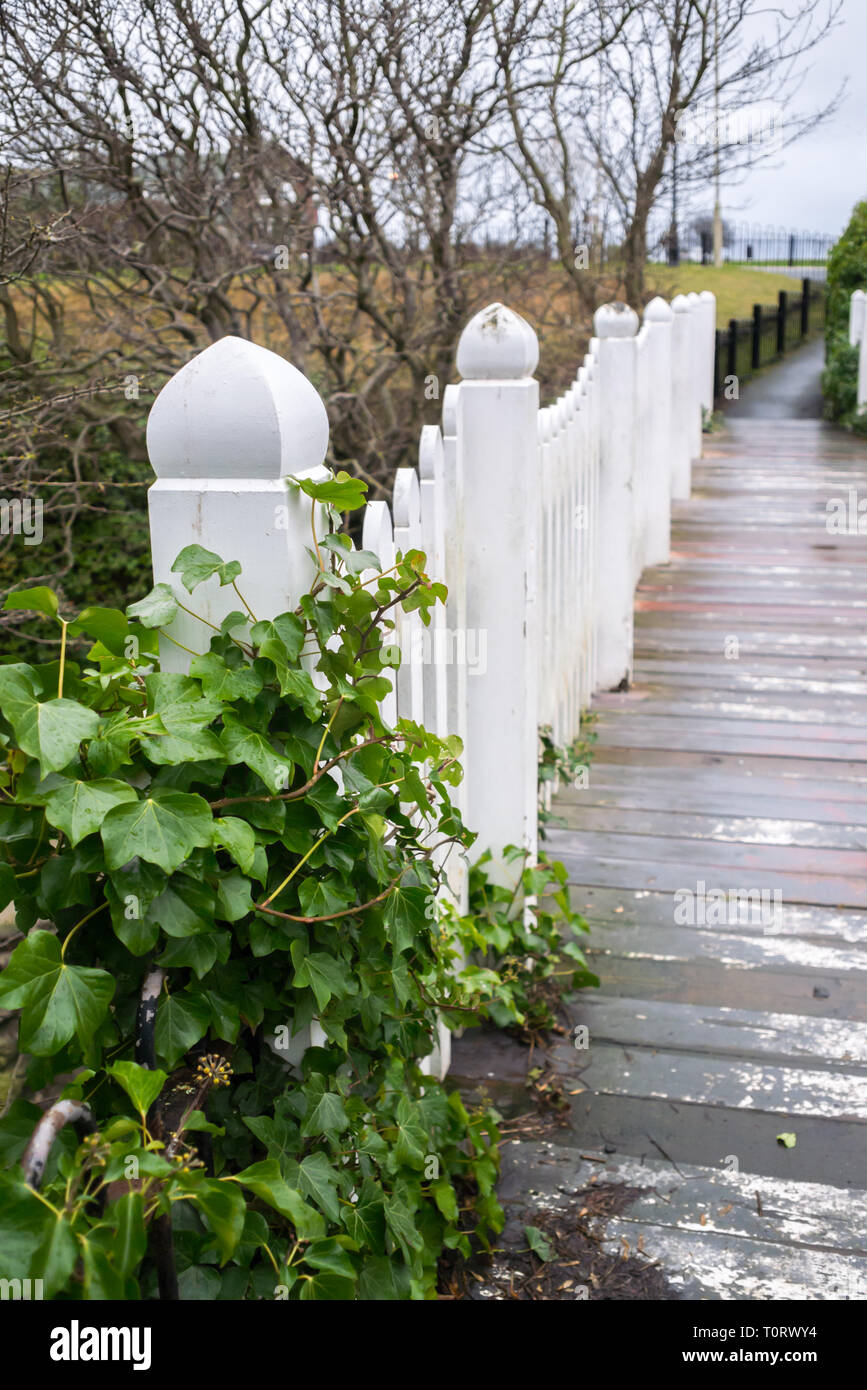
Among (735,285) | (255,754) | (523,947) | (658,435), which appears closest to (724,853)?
(523,947)

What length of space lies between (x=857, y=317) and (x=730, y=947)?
443 inches

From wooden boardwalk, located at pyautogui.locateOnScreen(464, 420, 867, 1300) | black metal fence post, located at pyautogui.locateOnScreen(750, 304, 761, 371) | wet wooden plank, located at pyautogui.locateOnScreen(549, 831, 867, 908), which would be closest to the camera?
wooden boardwalk, located at pyautogui.locateOnScreen(464, 420, 867, 1300)

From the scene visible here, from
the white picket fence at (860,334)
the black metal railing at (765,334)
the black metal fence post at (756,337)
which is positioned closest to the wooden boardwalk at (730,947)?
the white picket fence at (860,334)

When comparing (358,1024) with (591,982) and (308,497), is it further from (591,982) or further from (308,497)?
(591,982)

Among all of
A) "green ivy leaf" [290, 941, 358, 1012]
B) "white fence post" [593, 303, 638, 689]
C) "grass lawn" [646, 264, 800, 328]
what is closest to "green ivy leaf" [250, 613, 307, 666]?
"green ivy leaf" [290, 941, 358, 1012]

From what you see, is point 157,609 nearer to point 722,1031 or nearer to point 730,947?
point 722,1031

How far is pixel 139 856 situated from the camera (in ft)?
4.57

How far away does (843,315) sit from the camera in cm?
1482

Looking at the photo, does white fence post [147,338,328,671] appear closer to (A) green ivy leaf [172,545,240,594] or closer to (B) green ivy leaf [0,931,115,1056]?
(A) green ivy leaf [172,545,240,594]

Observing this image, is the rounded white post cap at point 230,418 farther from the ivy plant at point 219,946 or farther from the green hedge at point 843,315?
the green hedge at point 843,315

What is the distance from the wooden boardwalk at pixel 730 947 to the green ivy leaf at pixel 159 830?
4.56 ft

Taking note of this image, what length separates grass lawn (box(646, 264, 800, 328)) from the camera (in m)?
24.5
